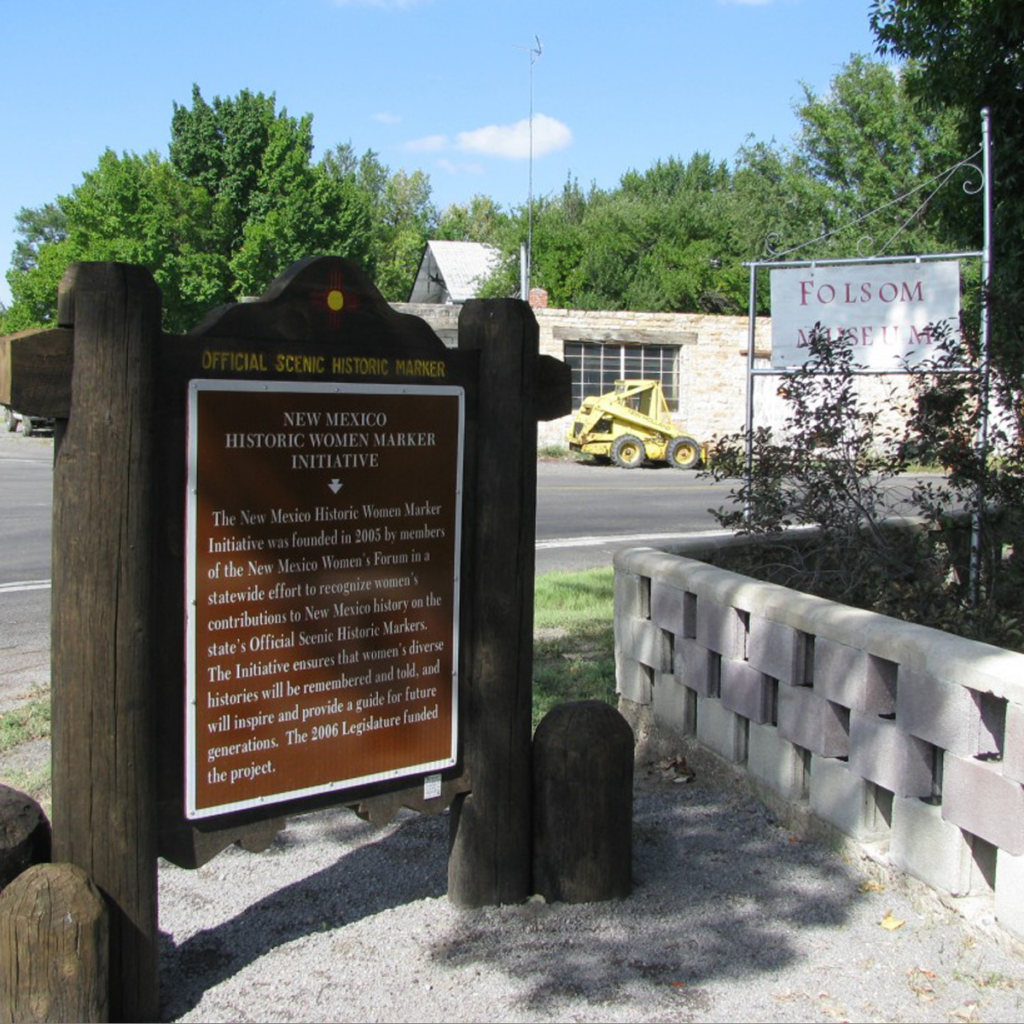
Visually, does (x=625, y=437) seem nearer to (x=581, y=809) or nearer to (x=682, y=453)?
(x=682, y=453)

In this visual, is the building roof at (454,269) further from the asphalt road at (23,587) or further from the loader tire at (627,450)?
the asphalt road at (23,587)

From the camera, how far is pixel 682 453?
26625mm

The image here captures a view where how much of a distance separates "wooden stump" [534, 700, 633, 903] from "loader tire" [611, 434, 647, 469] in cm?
2240

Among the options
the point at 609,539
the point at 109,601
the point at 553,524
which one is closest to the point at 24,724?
the point at 109,601

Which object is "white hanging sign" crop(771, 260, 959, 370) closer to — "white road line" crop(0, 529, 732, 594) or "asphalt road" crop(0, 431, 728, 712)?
"asphalt road" crop(0, 431, 728, 712)

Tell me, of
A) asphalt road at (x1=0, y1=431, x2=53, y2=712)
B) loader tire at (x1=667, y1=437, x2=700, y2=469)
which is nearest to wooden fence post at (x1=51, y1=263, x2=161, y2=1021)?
asphalt road at (x1=0, y1=431, x2=53, y2=712)

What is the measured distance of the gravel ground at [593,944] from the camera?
327cm

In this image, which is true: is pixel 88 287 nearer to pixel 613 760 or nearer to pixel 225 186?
pixel 613 760

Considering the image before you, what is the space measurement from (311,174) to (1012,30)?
45811 mm

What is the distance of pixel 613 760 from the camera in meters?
3.92

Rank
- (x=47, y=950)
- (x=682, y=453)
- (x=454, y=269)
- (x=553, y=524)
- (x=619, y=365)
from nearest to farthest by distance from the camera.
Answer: (x=47, y=950), (x=553, y=524), (x=682, y=453), (x=619, y=365), (x=454, y=269)

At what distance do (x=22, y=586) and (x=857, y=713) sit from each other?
7929 millimetres

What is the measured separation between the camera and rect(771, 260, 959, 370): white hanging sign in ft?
21.4

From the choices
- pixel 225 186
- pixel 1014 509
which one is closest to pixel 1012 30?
pixel 1014 509
